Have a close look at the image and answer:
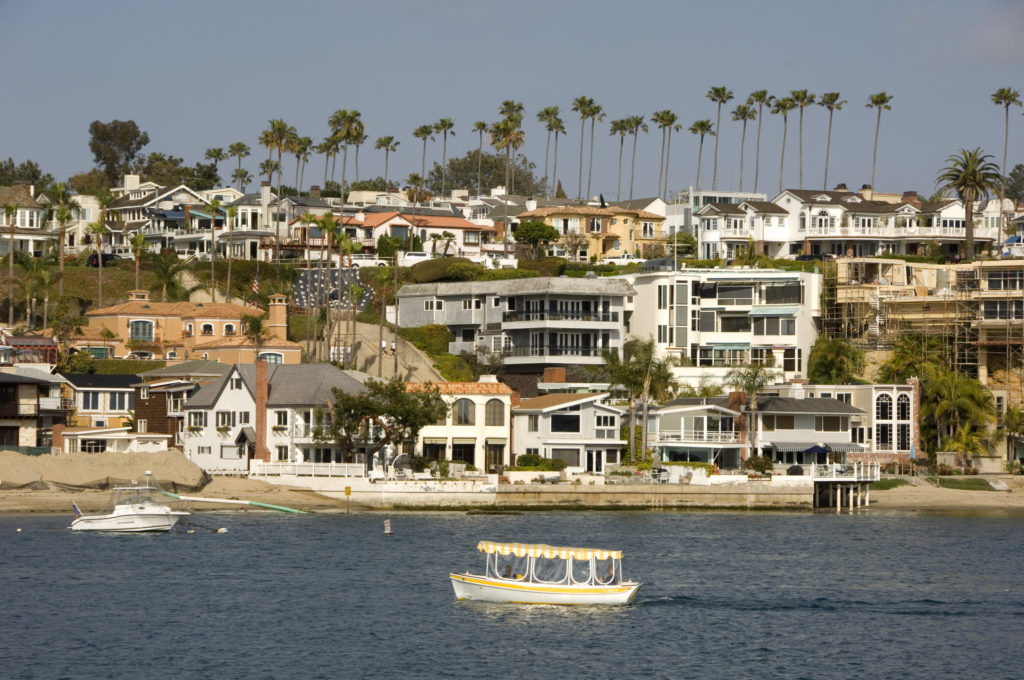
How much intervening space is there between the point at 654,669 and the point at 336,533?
116 ft

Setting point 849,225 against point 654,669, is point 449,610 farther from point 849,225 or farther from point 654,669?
point 849,225

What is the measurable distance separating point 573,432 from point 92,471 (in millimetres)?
32865

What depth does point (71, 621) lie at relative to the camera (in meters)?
57.6

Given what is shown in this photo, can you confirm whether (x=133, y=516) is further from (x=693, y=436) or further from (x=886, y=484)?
(x=886, y=484)

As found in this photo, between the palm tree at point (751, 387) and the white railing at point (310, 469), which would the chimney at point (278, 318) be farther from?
the palm tree at point (751, 387)

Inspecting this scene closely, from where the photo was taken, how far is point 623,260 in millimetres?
153875

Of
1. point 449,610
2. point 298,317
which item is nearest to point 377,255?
point 298,317

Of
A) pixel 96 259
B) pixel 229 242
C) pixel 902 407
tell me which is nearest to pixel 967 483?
pixel 902 407

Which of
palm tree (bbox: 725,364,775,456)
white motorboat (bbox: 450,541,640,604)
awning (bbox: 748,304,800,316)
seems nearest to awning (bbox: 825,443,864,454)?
palm tree (bbox: 725,364,775,456)

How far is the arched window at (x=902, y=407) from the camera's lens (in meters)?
116

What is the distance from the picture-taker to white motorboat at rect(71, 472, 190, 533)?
273 feet

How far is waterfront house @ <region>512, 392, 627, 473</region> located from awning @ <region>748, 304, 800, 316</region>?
2919 cm

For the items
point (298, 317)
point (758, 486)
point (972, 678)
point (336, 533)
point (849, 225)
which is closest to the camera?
point (972, 678)

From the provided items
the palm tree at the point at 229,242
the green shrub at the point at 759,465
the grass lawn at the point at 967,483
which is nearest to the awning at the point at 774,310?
the grass lawn at the point at 967,483
